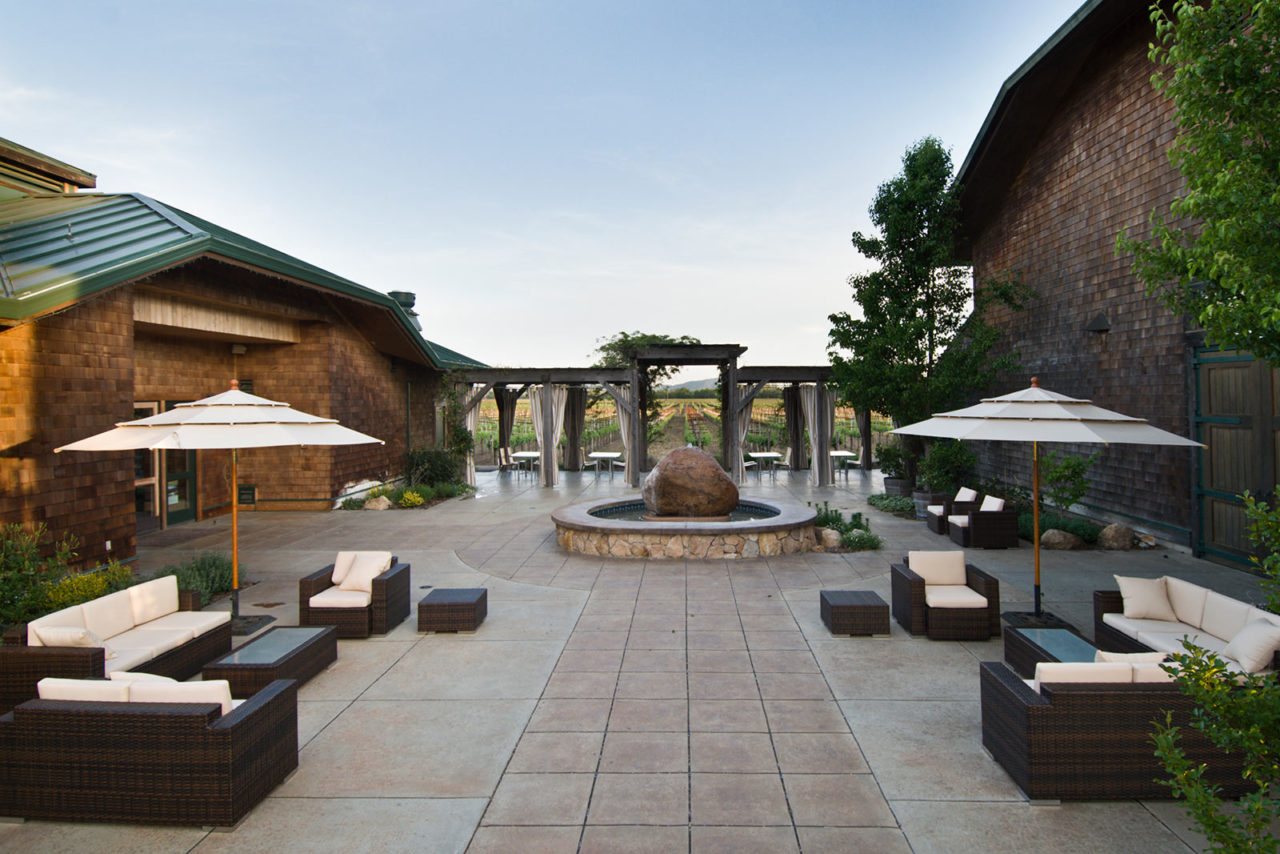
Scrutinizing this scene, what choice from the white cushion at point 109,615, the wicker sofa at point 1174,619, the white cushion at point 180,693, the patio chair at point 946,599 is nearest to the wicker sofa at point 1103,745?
the wicker sofa at point 1174,619

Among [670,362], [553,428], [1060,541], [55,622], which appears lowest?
[1060,541]

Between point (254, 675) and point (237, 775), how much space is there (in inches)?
50.2

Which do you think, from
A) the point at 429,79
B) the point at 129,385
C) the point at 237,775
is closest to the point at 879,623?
the point at 237,775

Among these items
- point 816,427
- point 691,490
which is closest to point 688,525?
point 691,490

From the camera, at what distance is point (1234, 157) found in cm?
372

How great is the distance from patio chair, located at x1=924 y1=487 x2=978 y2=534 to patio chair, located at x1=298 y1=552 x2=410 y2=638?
A: 26.9 ft

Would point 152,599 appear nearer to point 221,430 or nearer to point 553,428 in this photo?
point 221,430

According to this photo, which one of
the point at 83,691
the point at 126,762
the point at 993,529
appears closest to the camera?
the point at 126,762

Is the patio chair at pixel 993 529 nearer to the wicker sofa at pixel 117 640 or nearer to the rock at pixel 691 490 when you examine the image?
the rock at pixel 691 490

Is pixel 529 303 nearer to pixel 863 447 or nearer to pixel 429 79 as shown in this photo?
pixel 429 79

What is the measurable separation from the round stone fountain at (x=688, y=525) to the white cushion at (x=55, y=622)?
564cm

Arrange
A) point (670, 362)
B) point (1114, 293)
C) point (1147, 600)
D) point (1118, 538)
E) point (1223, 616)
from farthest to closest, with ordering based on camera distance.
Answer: point (670, 362) < point (1114, 293) < point (1118, 538) < point (1147, 600) < point (1223, 616)

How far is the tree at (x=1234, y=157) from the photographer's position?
339 cm

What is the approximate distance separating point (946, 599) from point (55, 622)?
654 centimetres
